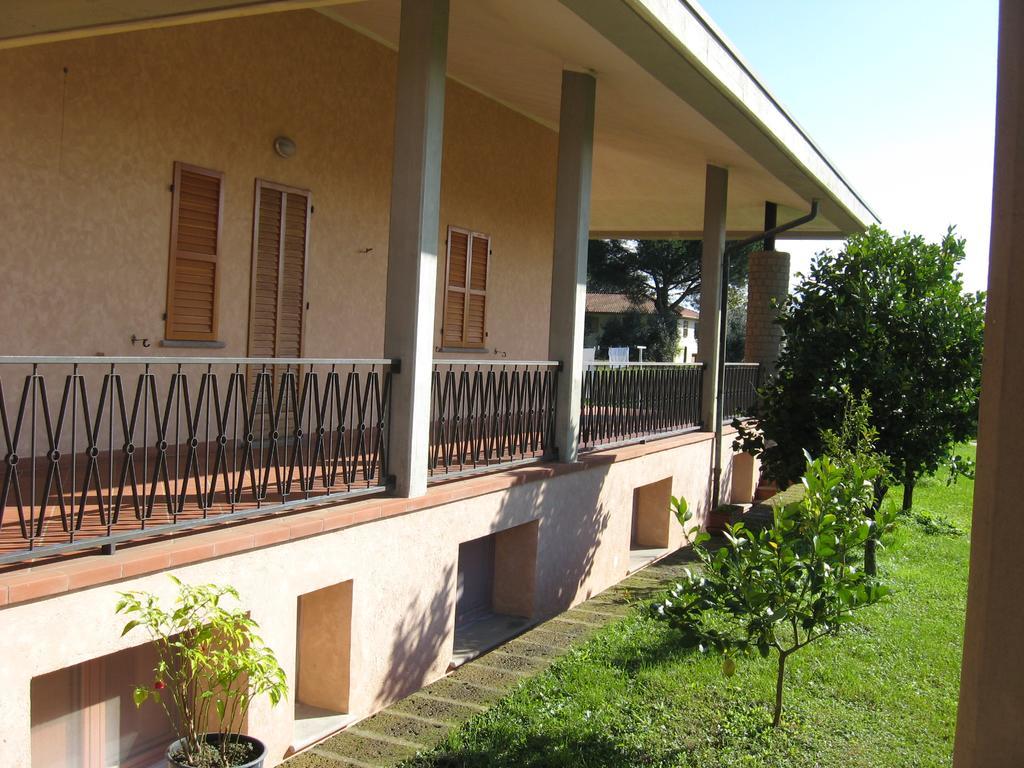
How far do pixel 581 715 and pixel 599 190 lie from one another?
10.1 metres

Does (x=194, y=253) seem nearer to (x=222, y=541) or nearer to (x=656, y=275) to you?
(x=222, y=541)

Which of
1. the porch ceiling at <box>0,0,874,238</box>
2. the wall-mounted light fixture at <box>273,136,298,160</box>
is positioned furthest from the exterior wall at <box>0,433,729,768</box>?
the wall-mounted light fixture at <box>273,136,298,160</box>

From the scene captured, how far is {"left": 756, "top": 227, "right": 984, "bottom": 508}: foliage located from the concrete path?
2722mm

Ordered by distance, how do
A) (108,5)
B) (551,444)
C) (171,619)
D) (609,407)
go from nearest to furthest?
(171,619)
(108,5)
(551,444)
(609,407)

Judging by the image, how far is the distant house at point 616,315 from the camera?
158 ft

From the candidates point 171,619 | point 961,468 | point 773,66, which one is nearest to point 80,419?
point 171,619

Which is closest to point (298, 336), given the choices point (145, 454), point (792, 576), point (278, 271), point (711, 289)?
point (278, 271)

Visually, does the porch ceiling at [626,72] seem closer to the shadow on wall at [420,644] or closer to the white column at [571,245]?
the white column at [571,245]

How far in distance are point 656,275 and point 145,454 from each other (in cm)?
4395

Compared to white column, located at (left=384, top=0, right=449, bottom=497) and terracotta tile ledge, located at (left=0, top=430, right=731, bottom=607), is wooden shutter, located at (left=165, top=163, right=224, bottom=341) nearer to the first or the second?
white column, located at (left=384, top=0, right=449, bottom=497)

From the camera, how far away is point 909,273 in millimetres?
8914

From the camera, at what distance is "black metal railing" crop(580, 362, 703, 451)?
9.13 metres

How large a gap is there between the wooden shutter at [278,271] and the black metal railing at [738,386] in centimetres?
620

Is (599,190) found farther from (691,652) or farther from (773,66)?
(691,652)
